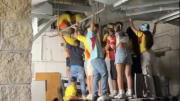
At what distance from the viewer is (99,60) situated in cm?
Result: 164

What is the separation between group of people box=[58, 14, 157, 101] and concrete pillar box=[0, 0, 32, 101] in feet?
2.69

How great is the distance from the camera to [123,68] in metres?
1.73

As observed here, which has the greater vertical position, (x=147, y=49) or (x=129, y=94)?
(x=147, y=49)

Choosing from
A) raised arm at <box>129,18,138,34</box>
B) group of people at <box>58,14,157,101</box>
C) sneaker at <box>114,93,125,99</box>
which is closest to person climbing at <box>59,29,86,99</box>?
group of people at <box>58,14,157,101</box>

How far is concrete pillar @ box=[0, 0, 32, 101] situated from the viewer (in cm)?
77

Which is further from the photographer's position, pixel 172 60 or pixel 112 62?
pixel 112 62

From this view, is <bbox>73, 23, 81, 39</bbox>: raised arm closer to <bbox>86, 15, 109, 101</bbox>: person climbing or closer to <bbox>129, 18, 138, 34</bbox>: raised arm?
<bbox>86, 15, 109, 101</bbox>: person climbing

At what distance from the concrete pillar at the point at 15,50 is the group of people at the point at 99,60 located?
0.82 metres

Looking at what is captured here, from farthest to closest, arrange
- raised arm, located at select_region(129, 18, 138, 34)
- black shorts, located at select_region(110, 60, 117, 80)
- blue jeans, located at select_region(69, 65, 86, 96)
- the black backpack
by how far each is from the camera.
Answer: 1. black shorts, located at select_region(110, 60, 117, 80)
2. blue jeans, located at select_region(69, 65, 86, 96)
3. raised arm, located at select_region(129, 18, 138, 34)
4. the black backpack

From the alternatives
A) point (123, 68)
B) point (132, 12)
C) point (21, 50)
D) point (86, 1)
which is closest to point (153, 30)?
point (132, 12)

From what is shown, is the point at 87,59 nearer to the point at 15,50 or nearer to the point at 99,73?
the point at 99,73

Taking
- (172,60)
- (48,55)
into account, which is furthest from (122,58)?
(172,60)

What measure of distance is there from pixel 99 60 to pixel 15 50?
893 mm

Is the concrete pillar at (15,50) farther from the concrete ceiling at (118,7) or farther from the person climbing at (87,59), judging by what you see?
the person climbing at (87,59)
